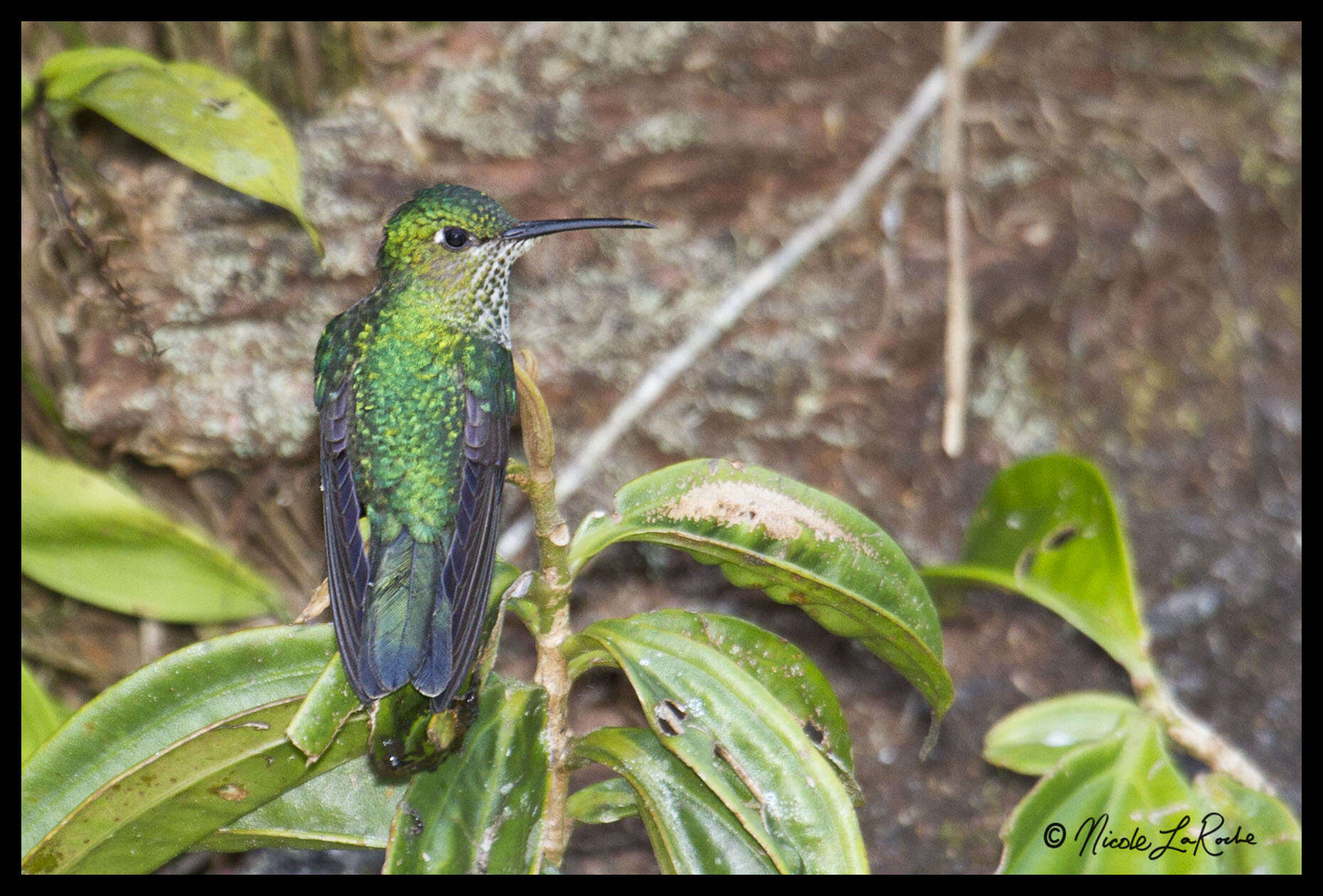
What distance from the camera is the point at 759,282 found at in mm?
3285

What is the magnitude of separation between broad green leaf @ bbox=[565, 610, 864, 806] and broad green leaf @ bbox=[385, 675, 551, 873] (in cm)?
14

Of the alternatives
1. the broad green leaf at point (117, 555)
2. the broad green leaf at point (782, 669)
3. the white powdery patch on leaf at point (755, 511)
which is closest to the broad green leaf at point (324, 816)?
the broad green leaf at point (782, 669)

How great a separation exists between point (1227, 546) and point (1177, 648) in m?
0.44

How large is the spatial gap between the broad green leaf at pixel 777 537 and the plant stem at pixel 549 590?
0.16 ft

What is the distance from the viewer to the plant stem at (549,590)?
5.51ft

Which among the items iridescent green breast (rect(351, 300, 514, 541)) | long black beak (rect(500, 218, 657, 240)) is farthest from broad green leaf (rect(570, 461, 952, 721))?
long black beak (rect(500, 218, 657, 240))

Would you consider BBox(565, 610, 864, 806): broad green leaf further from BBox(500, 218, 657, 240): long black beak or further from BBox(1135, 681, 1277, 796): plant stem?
BBox(1135, 681, 1277, 796): plant stem

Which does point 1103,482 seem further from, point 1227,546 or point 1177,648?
point 1227,546

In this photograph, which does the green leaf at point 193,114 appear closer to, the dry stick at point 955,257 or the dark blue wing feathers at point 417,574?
the dark blue wing feathers at point 417,574

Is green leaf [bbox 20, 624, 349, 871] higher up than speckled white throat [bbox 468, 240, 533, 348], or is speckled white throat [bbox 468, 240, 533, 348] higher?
speckled white throat [bbox 468, 240, 533, 348]

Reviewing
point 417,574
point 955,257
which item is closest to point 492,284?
point 417,574

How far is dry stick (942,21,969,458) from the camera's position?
10.6ft

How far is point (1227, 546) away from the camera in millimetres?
3355

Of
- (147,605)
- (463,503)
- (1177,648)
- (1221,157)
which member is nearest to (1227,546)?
(1177,648)
